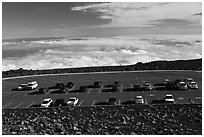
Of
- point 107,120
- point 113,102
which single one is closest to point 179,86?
point 113,102

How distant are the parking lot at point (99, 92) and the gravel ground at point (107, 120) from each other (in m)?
1.75

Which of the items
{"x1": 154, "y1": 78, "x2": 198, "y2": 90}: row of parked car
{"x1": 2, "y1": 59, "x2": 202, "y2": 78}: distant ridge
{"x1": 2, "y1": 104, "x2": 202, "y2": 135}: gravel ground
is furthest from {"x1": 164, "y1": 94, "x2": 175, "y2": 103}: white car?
{"x1": 2, "y1": 59, "x2": 202, "y2": 78}: distant ridge

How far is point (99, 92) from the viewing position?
25.3m

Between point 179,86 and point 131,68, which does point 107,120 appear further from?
point 131,68

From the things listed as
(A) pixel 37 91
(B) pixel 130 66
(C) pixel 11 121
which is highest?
(C) pixel 11 121

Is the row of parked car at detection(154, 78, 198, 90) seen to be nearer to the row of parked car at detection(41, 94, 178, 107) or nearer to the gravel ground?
the row of parked car at detection(41, 94, 178, 107)

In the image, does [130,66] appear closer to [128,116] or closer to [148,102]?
[148,102]

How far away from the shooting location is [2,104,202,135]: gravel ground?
1630 centimetres

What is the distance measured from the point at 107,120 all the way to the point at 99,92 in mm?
7395

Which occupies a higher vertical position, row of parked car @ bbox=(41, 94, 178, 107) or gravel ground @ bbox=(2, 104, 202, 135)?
gravel ground @ bbox=(2, 104, 202, 135)

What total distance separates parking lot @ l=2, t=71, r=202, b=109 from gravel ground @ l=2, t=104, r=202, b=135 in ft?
5.74

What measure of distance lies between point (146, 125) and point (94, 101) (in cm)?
605

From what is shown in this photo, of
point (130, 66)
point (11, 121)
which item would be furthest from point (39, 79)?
point (11, 121)

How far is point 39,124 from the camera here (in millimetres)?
17766
